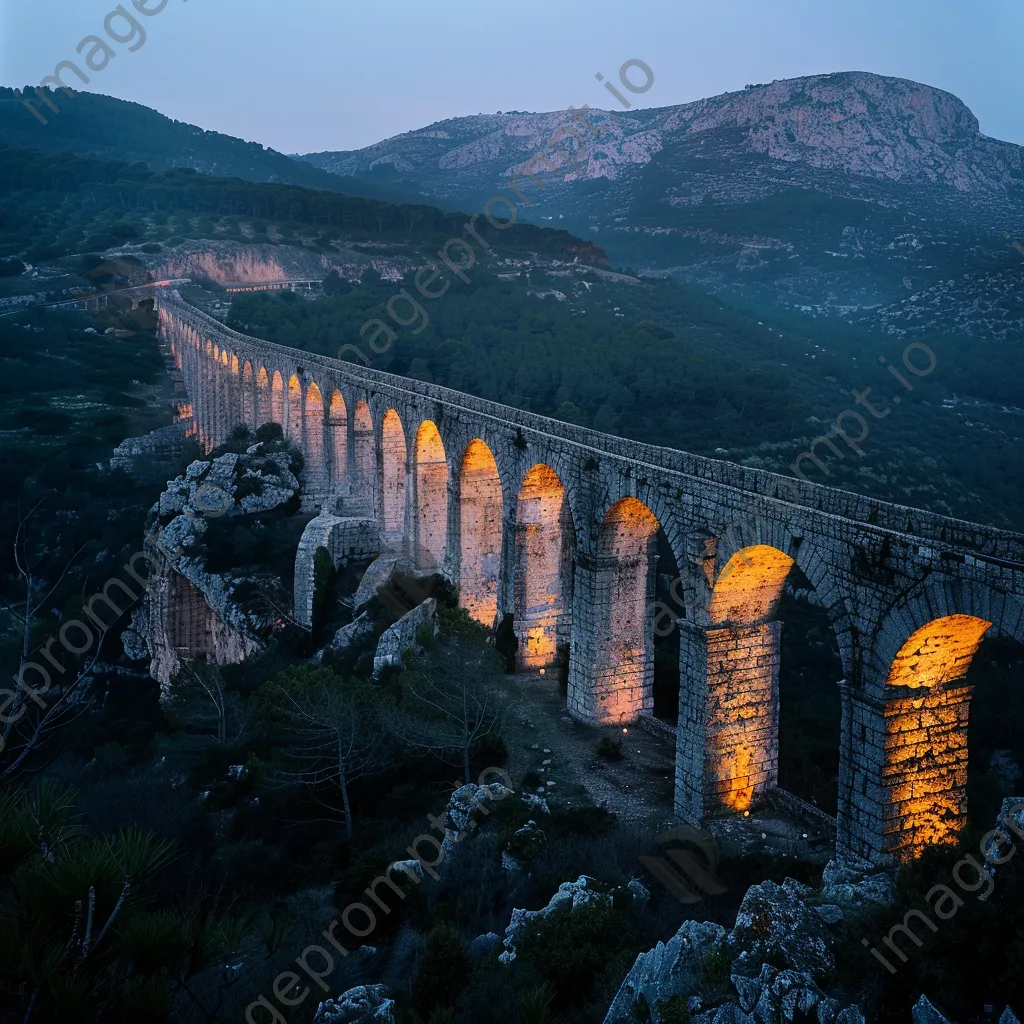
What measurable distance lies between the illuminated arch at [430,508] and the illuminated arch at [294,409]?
11813 millimetres

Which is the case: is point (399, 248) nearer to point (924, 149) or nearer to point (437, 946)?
point (924, 149)

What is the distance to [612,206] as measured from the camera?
328 feet

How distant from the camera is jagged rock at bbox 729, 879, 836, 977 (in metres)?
7.86

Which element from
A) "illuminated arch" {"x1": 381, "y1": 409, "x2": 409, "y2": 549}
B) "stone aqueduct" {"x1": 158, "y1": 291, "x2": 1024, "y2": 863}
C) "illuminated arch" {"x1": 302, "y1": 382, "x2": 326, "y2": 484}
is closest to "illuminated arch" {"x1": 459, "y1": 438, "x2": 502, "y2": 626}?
"stone aqueduct" {"x1": 158, "y1": 291, "x2": 1024, "y2": 863}

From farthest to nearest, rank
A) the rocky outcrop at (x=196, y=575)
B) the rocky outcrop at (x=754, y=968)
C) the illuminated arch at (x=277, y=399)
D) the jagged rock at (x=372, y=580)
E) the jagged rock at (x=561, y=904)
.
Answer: the illuminated arch at (x=277, y=399) < the rocky outcrop at (x=196, y=575) < the jagged rock at (x=372, y=580) < the jagged rock at (x=561, y=904) < the rocky outcrop at (x=754, y=968)

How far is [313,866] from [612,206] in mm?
93639

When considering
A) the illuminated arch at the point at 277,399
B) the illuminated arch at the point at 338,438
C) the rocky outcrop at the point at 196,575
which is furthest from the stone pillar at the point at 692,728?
the illuminated arch at the point at 277,399

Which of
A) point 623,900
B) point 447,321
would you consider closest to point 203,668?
point 623,900

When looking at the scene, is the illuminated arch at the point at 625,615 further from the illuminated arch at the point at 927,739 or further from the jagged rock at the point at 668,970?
the jagged rock at the point at 668,970

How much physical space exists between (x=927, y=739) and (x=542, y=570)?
1121cm

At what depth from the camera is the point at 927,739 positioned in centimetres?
1273

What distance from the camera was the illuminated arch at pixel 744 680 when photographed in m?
15.4

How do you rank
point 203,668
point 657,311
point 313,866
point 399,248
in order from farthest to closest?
point 399,248
point 657,311
point 203,668
point 313,866

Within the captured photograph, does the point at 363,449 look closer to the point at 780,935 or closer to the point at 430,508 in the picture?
the point at 430,508
